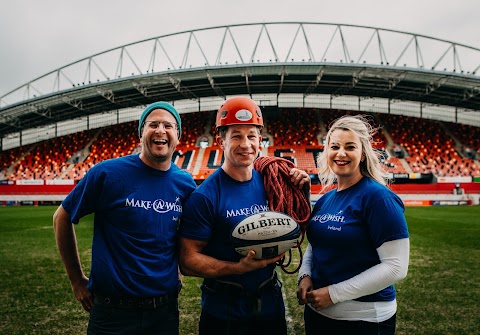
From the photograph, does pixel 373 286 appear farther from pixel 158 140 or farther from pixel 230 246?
pixel 158 140

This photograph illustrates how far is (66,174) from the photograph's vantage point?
3503cm

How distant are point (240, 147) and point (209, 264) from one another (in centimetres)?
81

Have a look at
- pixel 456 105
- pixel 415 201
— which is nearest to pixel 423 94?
pixel 456 105

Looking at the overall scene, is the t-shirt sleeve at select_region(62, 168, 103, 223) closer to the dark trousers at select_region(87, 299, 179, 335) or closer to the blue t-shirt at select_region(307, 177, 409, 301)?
the dark trousers at select_region(87, 299, 179, 335)

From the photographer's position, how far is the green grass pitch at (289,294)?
14.9ft

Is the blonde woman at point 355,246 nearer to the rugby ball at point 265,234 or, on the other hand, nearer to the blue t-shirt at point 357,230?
the blue t-shirt at point 357,230

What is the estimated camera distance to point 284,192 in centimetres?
256

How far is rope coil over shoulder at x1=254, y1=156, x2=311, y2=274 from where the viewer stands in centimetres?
249

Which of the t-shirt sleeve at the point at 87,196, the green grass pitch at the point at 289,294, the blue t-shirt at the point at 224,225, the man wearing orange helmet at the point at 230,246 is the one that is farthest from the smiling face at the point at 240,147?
the green grass pitch at the point at 289,294

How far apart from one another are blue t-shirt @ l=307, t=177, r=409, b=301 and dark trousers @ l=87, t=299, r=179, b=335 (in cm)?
114

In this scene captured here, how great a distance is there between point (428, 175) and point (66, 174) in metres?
34.1

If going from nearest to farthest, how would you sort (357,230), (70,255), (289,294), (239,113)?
(357,230) < (239,113) < (70,255) < (289,294)

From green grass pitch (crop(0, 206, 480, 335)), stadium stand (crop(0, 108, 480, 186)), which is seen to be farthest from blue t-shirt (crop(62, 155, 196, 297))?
stadium stand (crop(0, 108, 480, 186))

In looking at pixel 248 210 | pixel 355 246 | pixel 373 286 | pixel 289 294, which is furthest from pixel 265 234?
pixel 289 294
